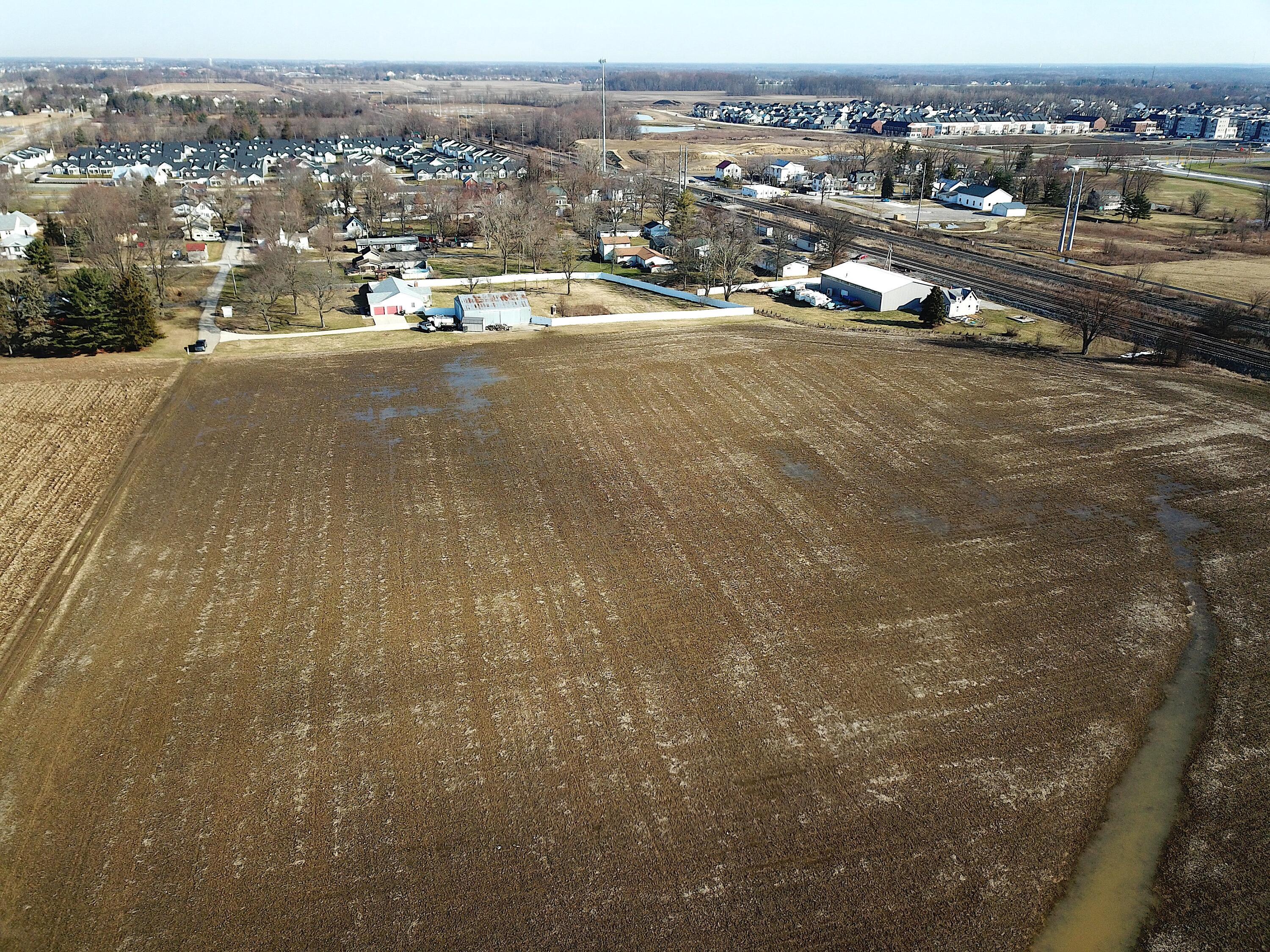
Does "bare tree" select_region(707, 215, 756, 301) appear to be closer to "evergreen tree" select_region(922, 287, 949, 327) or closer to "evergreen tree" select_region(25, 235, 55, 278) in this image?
"evergreen tree" select_region(922, 287, 949, 327)

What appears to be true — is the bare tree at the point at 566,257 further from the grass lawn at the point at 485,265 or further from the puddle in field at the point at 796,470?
the puddle in field at the point at 796,470

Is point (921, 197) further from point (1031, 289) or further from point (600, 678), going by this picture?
point (600, 678)

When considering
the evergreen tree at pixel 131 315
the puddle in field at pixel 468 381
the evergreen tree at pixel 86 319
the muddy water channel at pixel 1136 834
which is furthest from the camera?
the evergreen tree at pixel 131 315

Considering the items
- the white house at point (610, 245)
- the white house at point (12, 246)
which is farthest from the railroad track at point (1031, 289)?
the white house at point (12, 246)

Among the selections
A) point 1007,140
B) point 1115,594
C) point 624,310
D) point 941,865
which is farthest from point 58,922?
point 1007,140

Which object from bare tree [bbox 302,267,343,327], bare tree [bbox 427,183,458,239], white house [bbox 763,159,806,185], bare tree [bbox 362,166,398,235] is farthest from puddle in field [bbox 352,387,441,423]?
white house [bbox 763,159,806,185]

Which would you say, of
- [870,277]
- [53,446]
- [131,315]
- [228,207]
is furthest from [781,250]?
[228,207]
